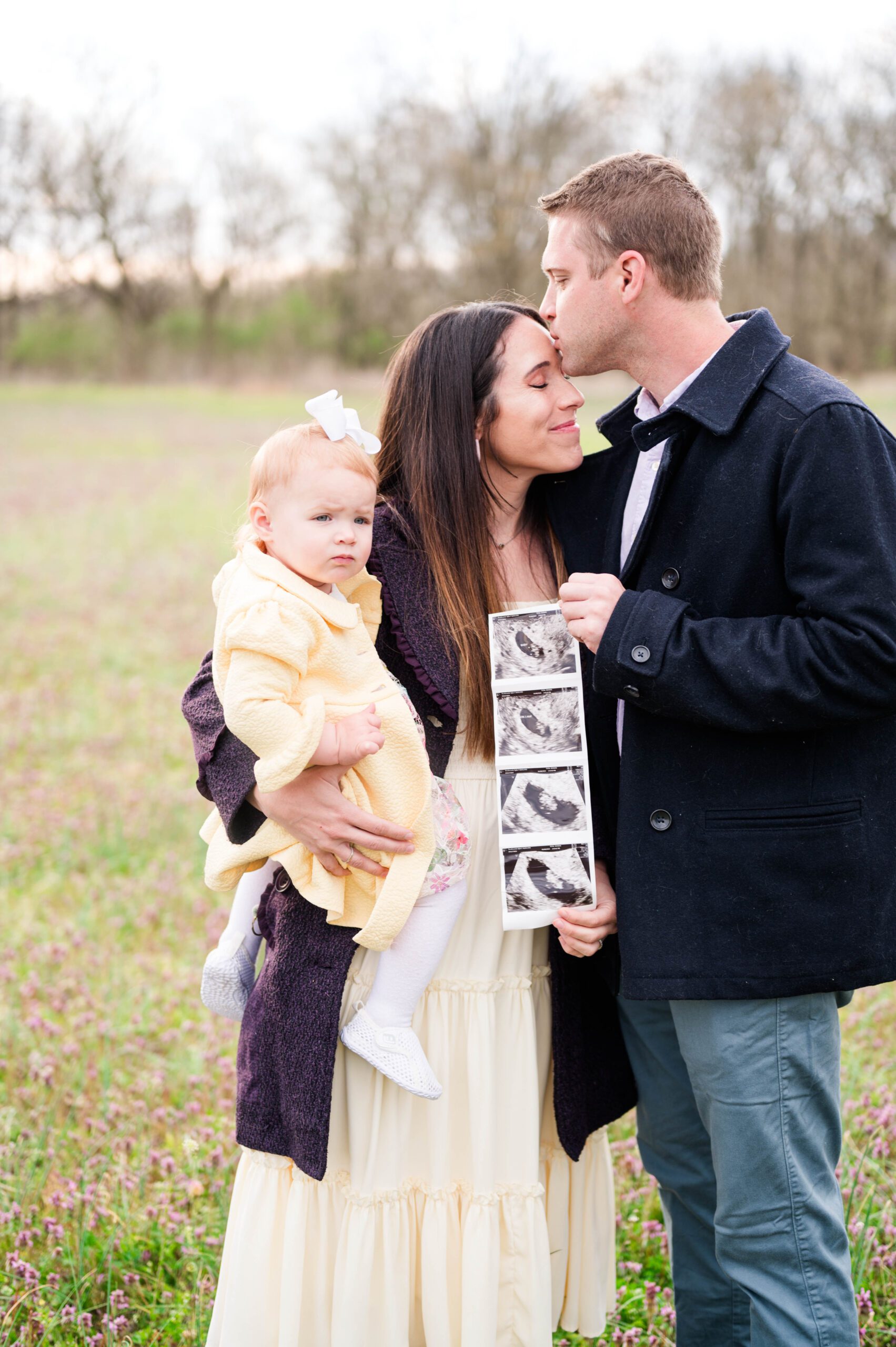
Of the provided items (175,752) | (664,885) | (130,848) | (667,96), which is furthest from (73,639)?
(667,96)

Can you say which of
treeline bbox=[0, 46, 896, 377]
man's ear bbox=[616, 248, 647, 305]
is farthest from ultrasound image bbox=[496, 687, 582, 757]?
treeline bbox=[0, 46, 896, 377]

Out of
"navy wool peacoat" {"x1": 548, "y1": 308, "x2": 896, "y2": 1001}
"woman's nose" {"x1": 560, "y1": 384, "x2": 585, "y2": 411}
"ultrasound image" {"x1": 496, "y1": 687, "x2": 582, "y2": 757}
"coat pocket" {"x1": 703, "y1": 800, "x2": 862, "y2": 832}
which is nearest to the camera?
"navy wool peacoat" {"x1": 548, "y1": 308, "x2": 896, "y2": 1001}

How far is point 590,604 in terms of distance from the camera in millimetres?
2014

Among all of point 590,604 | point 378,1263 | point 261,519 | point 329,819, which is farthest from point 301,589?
point 378,1263

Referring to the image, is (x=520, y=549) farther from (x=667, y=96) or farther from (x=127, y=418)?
(x=667, y=96)

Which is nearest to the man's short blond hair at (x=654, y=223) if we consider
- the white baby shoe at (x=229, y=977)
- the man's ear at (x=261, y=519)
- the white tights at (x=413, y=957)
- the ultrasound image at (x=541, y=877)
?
the man's ear at (x=261, y=519)

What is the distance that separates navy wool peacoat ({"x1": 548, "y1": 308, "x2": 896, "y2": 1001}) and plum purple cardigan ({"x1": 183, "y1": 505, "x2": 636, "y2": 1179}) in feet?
1.10

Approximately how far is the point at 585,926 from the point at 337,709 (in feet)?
1.97

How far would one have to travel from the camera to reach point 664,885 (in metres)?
2.04

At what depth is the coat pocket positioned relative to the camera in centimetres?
196

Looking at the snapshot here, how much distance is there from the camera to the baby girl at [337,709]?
201 centimetres

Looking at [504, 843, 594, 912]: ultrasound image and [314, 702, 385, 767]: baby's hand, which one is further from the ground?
[314, 702, 385, 767]: baby's hand

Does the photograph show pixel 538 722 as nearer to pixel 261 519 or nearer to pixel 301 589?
pixel 301 589

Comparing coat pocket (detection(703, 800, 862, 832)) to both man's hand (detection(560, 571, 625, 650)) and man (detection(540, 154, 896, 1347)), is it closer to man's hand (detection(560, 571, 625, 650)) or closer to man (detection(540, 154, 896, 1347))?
man (detection(540, 154, 896, 1347))
